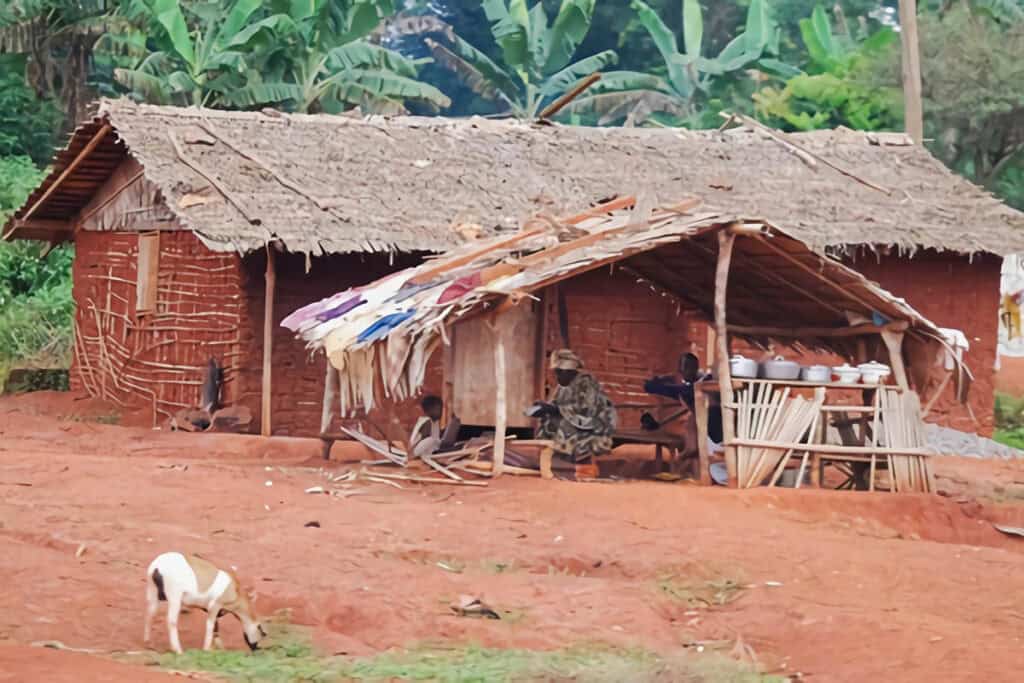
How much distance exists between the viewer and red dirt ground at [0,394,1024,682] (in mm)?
8062

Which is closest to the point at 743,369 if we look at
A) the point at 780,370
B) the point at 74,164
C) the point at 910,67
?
the point at 780,370

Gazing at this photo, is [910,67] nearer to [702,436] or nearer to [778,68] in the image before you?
[778,68]

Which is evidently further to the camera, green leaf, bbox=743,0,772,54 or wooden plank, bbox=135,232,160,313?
green leaf, bbox=743,0,772,54

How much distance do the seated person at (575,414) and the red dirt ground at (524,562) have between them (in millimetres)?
890

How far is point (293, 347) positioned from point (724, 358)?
596 cm

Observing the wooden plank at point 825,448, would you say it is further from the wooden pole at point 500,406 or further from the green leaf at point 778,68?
the green leaf at point 778,68

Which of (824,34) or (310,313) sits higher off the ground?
(824,34)

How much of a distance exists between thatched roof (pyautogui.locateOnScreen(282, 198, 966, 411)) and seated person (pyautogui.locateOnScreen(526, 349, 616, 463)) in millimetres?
818

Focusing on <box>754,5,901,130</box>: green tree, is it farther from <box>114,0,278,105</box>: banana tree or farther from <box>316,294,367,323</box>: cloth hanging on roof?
<box>316,294,367,323</box>: cloth hanging on roof

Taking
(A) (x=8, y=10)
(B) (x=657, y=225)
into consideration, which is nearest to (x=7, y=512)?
(B) (x=657, y=225)

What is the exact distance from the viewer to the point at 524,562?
991 cm

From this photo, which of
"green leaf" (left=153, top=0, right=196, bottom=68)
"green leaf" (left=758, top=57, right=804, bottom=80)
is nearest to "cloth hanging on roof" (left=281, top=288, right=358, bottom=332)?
"green leaf" (left=153, top=0, right=196, bottom=68)

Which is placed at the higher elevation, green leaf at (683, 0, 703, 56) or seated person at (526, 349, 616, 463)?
green leaf at (683, 0, 703, 56)

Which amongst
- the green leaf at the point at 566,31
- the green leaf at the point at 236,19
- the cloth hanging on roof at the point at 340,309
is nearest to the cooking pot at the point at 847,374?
the cloth hanging on roof at the point at 340,309
